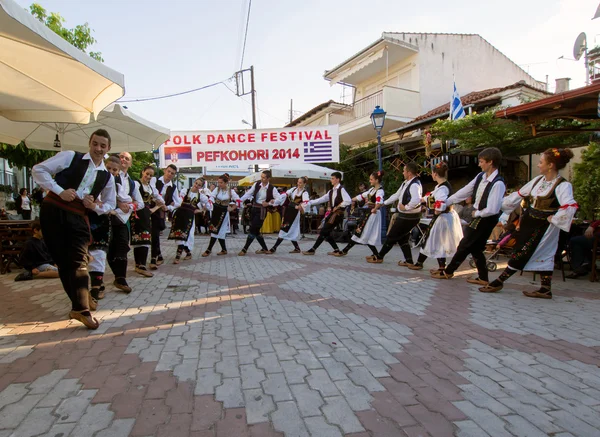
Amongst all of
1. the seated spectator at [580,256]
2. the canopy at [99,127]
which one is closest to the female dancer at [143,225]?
the canopy at [99,127]

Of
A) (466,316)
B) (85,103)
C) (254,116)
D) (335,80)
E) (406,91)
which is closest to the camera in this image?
(466,316)

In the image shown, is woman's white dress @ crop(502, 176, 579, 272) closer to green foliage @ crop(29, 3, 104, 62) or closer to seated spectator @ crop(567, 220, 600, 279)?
seated spectator @ crop(567, 220, 600, 279)

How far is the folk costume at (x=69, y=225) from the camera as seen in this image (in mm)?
3152

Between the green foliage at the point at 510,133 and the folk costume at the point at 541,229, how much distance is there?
3.15 metres

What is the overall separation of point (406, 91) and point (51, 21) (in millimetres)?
13326

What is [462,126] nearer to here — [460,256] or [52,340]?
[460,256]

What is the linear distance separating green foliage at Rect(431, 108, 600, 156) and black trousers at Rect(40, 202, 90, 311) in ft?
24.5

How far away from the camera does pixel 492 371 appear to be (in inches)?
96.3

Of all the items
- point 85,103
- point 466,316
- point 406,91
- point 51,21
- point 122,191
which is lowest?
point 466,316

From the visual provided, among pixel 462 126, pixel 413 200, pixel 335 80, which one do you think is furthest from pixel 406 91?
pixel 413 200

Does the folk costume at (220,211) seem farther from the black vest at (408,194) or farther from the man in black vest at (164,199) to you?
the black vest at (408,194)

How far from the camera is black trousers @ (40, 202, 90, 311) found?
319 cm

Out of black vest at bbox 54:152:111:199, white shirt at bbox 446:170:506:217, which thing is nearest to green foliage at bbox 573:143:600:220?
white shirt at bbox 446:170:506:217

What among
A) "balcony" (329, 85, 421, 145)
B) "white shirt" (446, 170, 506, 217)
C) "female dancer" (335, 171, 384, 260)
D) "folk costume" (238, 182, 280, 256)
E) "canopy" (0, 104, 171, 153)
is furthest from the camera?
"balcony" (329, 85, 421, 145)
